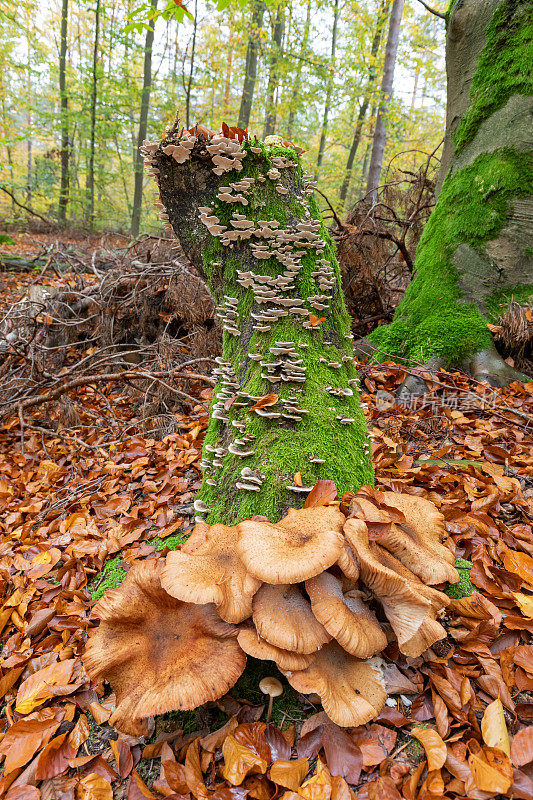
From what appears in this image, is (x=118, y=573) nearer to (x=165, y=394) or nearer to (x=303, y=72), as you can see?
(x=165, y=394)

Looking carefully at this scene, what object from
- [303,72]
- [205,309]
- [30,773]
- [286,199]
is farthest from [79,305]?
[303,72]

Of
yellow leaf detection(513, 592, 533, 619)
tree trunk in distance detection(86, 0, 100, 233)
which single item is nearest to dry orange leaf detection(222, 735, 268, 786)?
yellow leaf detection(513, 592, 533, 619)

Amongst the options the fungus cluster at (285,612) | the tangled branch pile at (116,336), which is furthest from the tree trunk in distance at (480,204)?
the fungus cluster at (285,612)

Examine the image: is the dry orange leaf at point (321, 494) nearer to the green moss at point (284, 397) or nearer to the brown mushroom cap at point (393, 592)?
the green moss at point (284, 397)

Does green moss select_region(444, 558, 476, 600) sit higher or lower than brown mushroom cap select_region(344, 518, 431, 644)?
lower

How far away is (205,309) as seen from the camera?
20.8 feet

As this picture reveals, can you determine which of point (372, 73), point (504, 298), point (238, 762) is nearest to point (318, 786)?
point (238, 762)

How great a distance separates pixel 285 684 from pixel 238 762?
0.36 m

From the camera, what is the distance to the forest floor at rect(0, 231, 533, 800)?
5.19ft

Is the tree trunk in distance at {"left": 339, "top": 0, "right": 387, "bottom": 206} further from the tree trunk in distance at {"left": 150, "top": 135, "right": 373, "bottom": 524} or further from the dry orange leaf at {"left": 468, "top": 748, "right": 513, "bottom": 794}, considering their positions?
the dry orange leaf at {"left": 468, "top": 748, "right": 513, "bottom": 794}

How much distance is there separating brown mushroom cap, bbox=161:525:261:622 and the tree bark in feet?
52.2

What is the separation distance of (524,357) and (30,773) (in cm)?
575

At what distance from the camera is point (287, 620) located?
164cm

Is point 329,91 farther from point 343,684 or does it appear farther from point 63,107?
point 343,684
